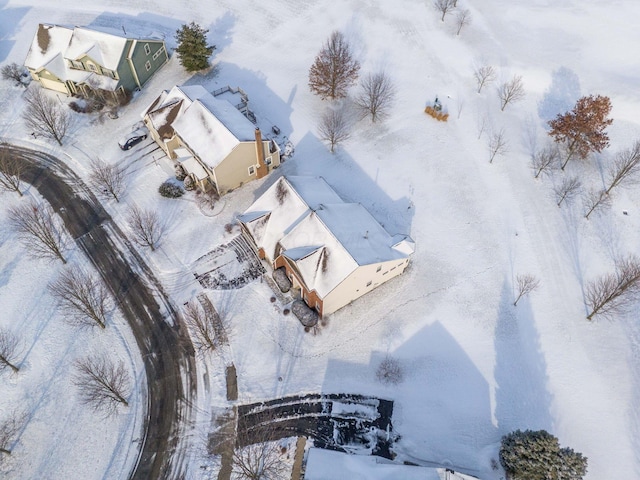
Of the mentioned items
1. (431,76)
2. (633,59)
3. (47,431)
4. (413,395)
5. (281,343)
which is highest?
(633,59)

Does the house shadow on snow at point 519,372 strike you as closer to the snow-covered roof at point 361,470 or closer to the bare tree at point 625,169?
the snow-covered roof at point 361,470

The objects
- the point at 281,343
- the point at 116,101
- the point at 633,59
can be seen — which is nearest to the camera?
the point at 281,343

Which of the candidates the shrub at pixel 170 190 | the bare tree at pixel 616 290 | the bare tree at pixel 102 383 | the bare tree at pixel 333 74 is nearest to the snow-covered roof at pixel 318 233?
the shrub at pixel 170 190

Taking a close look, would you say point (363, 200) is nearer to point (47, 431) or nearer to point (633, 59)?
point (47, 431)

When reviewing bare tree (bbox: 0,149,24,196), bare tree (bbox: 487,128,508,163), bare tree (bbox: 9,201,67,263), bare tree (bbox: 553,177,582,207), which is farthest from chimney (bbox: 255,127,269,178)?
bare tree (bbox: 553,177,582,207)

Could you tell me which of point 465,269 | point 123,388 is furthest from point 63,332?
point 465,269

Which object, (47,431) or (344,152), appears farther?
(344,152)

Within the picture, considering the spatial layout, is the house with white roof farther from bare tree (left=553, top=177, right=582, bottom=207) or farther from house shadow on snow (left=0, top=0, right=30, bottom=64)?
bare tree (left=553, top=177, right=582, bottom=207)

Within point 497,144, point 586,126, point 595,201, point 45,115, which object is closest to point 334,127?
point 497,144
